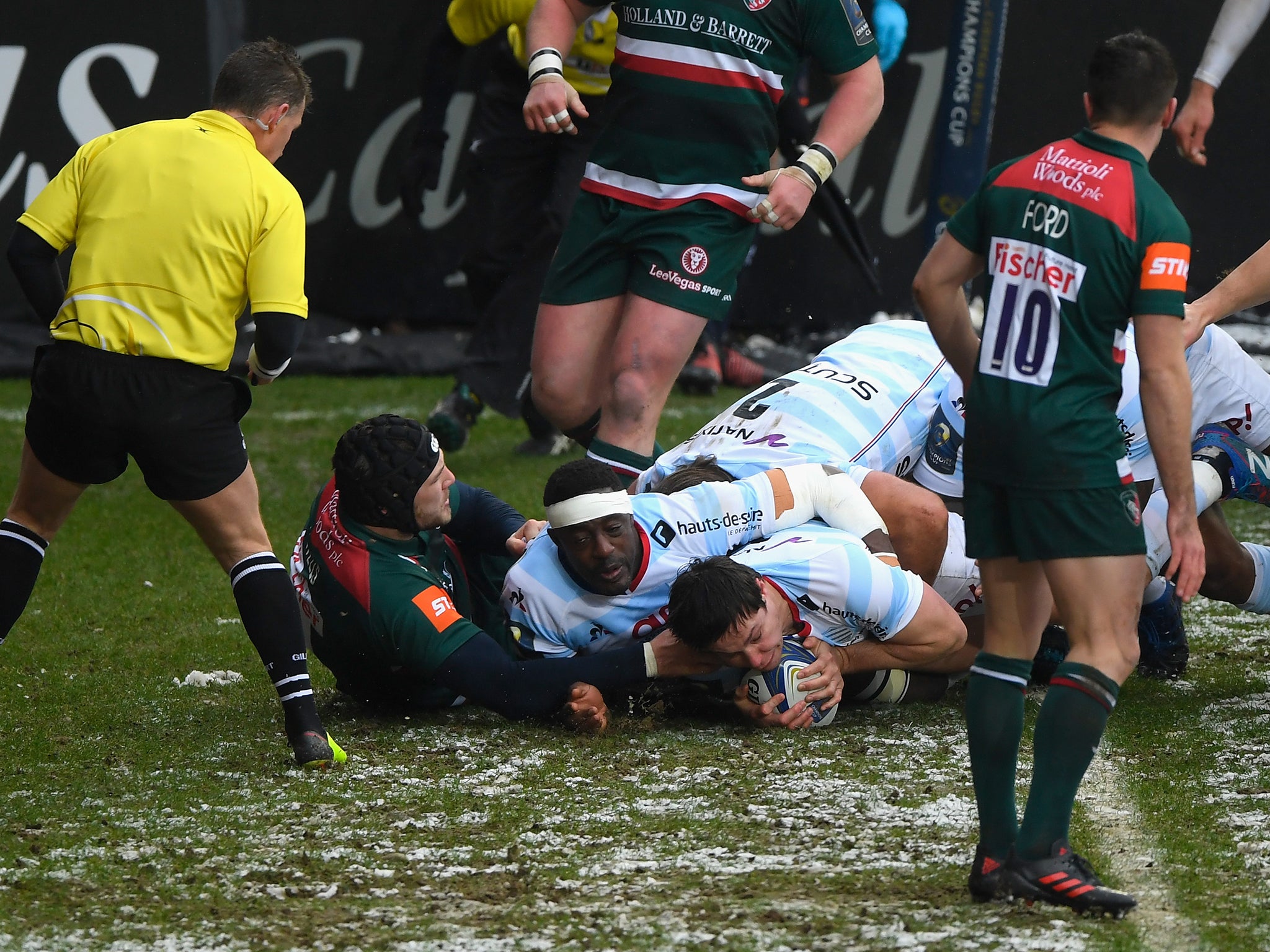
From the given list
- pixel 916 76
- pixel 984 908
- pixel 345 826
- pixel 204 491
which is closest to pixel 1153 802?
pixel 984 908

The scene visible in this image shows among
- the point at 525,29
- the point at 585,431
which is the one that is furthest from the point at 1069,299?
the point at 525,29

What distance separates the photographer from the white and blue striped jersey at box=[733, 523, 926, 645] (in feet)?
13.1

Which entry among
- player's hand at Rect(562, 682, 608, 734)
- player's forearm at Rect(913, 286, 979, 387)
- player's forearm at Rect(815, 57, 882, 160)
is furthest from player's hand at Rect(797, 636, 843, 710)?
player's forearm at Rect(815, 57, 882, 160)

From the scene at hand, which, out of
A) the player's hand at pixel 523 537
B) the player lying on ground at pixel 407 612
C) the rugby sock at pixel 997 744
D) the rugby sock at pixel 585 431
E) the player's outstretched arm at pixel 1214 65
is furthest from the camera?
the rugby sock at pixel 585 431

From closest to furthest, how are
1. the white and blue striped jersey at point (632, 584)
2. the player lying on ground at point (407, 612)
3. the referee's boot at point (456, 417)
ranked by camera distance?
the player lying on ground at point (407, 612), the white and blue striped jersey at point (632, 584), the referee's boot at point (456, 417)

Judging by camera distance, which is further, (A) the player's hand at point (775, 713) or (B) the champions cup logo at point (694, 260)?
(B) the champions cup logo at point (694, 260)

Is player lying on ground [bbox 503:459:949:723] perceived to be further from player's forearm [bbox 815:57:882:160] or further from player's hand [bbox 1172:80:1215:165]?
player's hand [bbox 1172:80:1215:165]

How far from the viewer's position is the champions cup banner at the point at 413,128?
29.8 ft

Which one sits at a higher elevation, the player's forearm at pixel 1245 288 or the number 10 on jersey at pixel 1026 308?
the player's forearm at pixel 1245 288

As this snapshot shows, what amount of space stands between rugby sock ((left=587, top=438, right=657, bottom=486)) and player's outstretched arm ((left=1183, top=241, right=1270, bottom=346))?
160 centimetres

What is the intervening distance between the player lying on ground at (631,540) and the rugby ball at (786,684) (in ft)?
0.13

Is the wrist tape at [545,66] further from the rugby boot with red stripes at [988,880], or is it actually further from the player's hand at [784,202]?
the rugby boot with red stripes at [988,880]

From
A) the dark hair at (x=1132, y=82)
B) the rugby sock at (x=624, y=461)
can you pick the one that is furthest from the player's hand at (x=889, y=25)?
the dark hair at (x=1132, y=82)

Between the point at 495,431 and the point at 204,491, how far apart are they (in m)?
4.59
